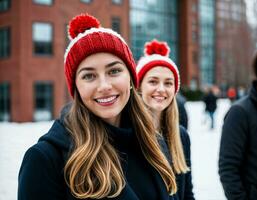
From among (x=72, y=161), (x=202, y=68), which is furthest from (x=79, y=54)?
(x=202, y=68)

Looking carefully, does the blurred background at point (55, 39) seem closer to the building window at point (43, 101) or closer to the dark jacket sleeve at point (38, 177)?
the building window at point (43, 101)

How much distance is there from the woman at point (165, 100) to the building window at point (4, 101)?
2354 cm

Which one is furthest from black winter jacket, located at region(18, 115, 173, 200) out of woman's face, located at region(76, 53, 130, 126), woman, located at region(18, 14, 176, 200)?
woman's face, located at region(76, 53, 130, 126)

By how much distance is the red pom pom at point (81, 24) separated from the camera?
2.26m

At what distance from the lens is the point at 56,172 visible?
186cm

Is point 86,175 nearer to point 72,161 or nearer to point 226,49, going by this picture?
point 72,161

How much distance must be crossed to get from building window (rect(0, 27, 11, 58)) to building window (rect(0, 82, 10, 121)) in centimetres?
208

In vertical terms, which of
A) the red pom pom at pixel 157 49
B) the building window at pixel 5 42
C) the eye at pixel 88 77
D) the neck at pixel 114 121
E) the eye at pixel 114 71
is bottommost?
the neck at pixel 114 121

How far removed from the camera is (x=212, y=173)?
27.9 feet

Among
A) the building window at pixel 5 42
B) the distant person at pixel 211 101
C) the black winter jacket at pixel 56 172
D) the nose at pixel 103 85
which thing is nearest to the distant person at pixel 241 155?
the black winter jacket at pixel 56 172

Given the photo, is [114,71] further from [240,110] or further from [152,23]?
[152,23]

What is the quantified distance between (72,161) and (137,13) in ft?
125

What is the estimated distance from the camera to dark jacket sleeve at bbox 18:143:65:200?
71.6 inches

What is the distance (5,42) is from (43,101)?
16.3 ft
